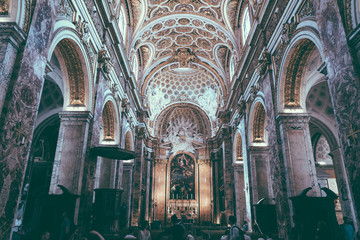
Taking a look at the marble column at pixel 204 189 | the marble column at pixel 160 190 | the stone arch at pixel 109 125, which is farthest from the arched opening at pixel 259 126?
the marble column at pixel 160 190

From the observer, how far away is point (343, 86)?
5164 millimetres

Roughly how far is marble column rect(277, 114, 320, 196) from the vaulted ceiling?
309 inches

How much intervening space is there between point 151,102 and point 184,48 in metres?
6.20

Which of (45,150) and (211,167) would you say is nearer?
(45,150)

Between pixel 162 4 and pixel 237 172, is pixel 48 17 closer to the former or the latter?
pixel 162 4

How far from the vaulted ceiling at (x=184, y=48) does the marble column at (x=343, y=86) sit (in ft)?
32.1

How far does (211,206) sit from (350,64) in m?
19.9

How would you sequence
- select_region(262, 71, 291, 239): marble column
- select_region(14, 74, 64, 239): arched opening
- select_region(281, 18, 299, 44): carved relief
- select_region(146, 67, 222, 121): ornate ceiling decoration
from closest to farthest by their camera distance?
1. select_region(281, 18, 299, 44): carved relief
2. select_region(262, 71, 291, 239): marble column
3. select_region(14, 74, 64, 239): arched opening
4. select_region(146, 67, 222, 121): ornate ceiling decoration

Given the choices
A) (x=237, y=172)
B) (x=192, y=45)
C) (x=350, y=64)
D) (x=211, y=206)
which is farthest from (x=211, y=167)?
(x=350, y=64)

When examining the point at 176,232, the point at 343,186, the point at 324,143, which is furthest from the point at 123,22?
the point at 324,143

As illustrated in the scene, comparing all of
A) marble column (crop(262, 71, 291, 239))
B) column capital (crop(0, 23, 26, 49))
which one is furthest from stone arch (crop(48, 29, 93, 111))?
marble column (crop(262, 71, 291, 239))

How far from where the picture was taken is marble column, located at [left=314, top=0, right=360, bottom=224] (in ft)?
15.6

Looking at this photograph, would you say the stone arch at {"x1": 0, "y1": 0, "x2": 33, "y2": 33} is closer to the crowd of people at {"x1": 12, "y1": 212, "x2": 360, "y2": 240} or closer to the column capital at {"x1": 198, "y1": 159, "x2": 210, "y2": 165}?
the crowd of people at {"x1": 12, "y1": 212, "x2": 360, "y2": 240}

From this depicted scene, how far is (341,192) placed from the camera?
13.0 metres
